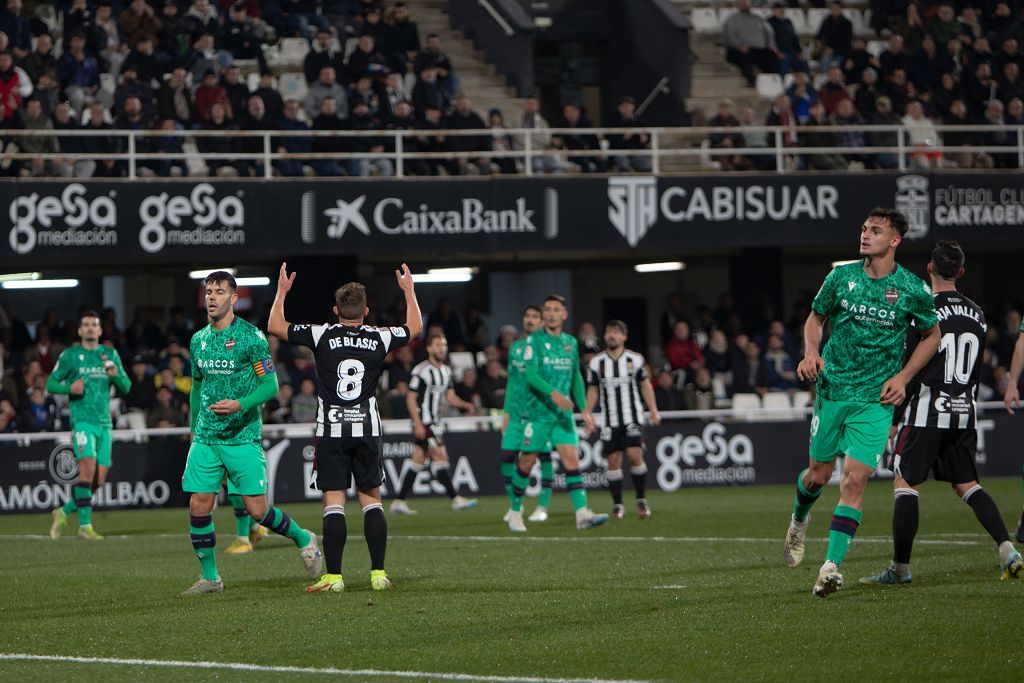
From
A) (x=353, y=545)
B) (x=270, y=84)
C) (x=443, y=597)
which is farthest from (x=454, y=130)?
(x=443, y=597)

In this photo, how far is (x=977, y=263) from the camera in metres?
33.2

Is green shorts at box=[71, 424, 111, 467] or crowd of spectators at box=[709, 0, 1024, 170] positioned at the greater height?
crowd of spectators at box=[709, 0, 1024, 170]

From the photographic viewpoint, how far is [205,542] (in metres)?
10.6

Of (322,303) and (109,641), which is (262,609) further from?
(322,303)

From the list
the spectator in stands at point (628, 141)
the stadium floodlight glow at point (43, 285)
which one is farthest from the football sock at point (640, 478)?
the stadium floodlight glow at point (43, 285)

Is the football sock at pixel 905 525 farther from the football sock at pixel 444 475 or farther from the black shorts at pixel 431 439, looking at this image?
the football sock at pixel 444 475

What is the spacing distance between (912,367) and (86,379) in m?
10.2

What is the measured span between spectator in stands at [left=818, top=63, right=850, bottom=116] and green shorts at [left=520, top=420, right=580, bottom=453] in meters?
13.2

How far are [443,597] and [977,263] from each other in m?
25.5

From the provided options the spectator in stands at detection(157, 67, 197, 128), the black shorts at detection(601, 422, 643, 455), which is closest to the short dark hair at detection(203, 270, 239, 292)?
the black shorts at detection(601, 422, 643, 455)

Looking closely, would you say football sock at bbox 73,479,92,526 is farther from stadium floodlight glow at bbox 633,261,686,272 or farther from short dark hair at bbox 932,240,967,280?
stadium floodlight glow at bbox 633,261,686,272

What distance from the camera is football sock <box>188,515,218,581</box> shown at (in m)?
10.6

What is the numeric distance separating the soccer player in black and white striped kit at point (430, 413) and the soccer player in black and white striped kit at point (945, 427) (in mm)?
9970

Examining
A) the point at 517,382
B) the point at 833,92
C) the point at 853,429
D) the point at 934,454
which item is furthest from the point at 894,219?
the point at 833,92
